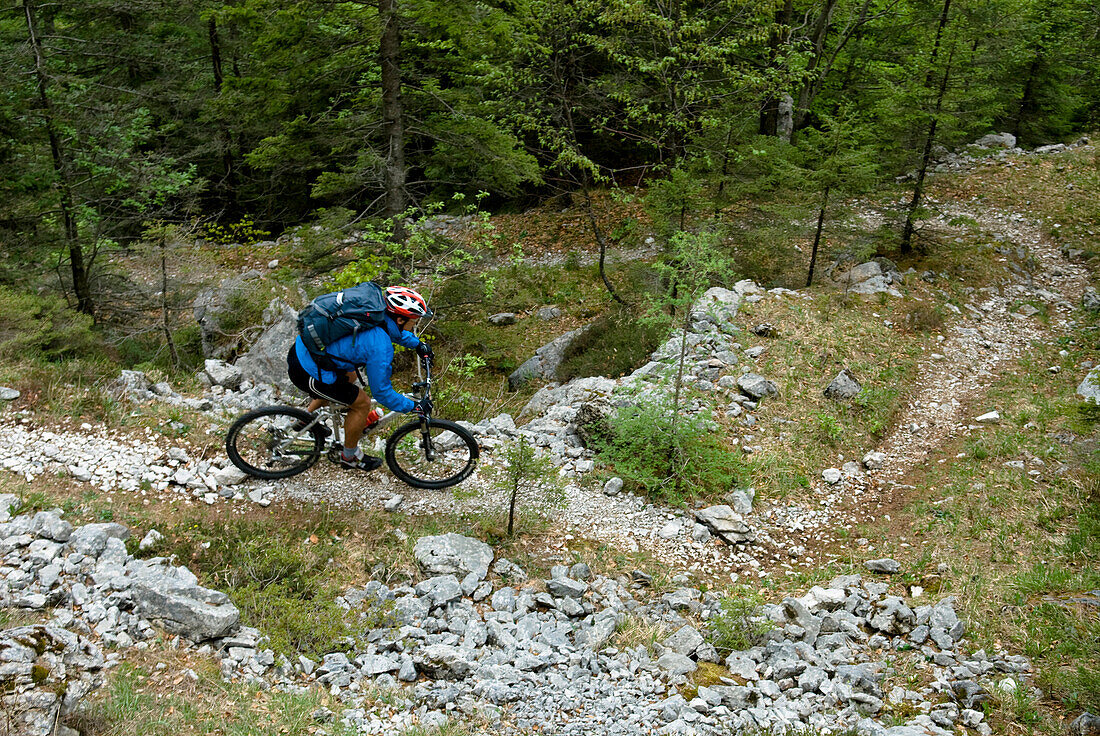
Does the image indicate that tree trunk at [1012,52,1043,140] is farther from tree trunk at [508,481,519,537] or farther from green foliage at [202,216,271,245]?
green foliage at [202,216,271,245]

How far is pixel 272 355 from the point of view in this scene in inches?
436

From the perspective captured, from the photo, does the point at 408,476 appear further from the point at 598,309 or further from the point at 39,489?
the point at 598,309

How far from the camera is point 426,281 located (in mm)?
17344

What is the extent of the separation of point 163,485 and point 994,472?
9.95 meters

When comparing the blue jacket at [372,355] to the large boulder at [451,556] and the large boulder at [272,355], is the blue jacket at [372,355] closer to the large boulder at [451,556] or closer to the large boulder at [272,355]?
the large boulder at [451,556]

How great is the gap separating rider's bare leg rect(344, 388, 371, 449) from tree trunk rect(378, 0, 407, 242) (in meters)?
6.54

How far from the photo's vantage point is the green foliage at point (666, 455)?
8.73 m

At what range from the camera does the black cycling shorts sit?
701 cm

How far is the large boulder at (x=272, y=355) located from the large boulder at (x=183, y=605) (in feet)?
18.1

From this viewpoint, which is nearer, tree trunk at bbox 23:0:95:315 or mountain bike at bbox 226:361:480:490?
mountain bike at bbox 226:361:480:490

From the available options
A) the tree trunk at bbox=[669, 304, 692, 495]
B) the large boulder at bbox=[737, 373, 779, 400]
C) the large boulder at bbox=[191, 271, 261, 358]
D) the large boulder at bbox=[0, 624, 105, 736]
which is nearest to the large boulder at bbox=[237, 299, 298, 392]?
the large boulder at bbox=[191, 271, 261, 358]

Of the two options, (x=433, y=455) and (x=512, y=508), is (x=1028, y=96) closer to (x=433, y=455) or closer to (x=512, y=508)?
(x=512, y=508)

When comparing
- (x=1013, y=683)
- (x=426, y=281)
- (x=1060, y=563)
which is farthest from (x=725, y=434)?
(x=426, y=281)

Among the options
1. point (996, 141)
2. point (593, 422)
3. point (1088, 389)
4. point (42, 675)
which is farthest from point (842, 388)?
point (996, 141)
